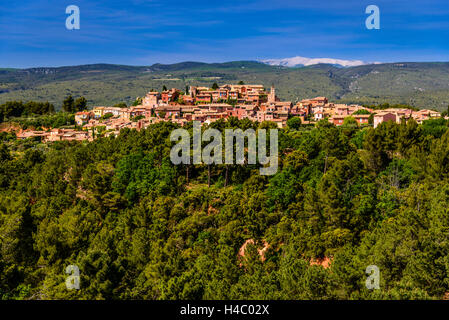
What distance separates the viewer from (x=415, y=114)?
70.4m

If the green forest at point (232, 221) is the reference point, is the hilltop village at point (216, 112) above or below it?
above

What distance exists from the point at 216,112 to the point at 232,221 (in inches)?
1573

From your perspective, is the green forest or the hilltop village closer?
the green forest

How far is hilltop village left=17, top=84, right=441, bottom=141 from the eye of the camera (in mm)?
67438

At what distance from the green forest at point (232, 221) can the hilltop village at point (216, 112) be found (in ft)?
50.6

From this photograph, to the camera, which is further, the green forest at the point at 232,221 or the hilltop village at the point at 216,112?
the hilltop village at the point at 216,112

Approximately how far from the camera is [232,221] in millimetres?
31828

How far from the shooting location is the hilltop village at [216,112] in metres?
67.4

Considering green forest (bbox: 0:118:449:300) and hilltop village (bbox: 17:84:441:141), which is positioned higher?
hilltop village (bbox: 17:84:441:141)

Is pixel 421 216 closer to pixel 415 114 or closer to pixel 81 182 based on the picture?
pixel 81 182

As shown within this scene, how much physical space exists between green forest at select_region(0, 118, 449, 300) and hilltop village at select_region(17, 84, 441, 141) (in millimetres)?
15428
